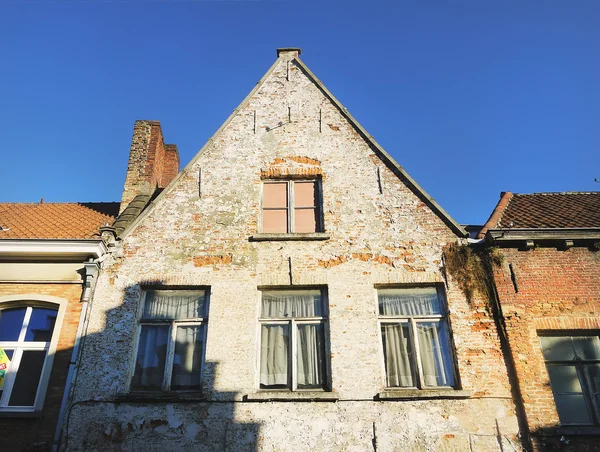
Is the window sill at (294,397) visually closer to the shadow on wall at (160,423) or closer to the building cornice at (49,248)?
the shadow on wall at (160,423)

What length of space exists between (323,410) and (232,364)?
1.81 m

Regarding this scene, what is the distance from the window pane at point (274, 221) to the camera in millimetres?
10305

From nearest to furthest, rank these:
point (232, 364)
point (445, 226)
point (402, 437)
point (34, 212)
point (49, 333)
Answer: point (402, 437) < point (232, 364) < point (49, 333) < point (445, 226) < point (34, 212)

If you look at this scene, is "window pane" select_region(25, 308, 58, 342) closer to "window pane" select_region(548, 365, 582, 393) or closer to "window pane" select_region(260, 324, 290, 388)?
"window pane" select_region(260, 324, 290, 388)

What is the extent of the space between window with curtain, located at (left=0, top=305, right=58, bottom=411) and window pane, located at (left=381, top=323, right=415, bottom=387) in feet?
20.5

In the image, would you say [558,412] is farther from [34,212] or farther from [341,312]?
[34,212]

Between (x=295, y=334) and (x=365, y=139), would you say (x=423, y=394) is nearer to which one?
(x=295, y=334)

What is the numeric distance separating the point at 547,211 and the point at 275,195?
644cm

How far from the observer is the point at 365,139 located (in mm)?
11227

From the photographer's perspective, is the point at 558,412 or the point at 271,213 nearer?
the point at 558,412

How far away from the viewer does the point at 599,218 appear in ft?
35.0

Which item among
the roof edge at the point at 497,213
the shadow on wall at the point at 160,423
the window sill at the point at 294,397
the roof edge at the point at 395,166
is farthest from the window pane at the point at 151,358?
the roof edge at the point at 497,213

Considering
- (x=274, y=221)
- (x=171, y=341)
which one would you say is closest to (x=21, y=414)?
(x=171, y=341)

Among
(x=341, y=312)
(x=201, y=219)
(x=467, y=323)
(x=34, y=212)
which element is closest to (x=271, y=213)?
(x=201, y=219)
